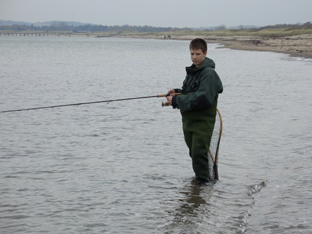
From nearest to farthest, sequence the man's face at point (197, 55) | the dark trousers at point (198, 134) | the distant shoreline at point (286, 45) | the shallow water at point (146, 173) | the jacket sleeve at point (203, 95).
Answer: the shallow water at point (146, 173) → the jacket sleeve at point (203, 95) → the man's face at point (197, 55) → the dark trousers at point (198, 134) → the distant shoreline at point (286, 45)

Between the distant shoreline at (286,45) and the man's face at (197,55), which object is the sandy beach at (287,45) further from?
the man's face at (197,55)

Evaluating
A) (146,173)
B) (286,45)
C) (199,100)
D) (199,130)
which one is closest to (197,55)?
(199,100)

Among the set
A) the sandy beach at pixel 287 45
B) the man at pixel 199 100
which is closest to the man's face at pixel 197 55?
the man at pixel 199 100

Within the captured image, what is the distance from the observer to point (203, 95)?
19.6 ft

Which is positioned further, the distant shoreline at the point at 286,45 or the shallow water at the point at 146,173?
the distant shoreline at the point at 286,45

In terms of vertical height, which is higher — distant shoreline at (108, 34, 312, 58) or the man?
the man

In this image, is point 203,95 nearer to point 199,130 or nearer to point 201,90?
point 201,90

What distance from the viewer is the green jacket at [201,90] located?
598 centimetres

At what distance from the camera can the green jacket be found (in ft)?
19.6

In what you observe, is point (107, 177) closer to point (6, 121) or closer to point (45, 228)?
point (45, 228)

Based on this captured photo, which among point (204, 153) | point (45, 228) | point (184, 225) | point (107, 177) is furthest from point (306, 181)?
point (45, 228)

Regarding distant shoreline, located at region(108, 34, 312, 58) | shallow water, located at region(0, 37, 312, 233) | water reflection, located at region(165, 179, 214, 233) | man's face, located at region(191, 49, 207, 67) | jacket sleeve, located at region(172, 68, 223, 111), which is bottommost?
distant shoreline, located at region(108, 34, 312, 58)

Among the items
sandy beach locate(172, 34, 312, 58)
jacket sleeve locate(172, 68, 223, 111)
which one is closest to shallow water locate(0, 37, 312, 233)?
jacket sleeve locate(172, 68, 223, 111)

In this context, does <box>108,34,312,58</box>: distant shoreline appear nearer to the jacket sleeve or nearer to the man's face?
the man's face
